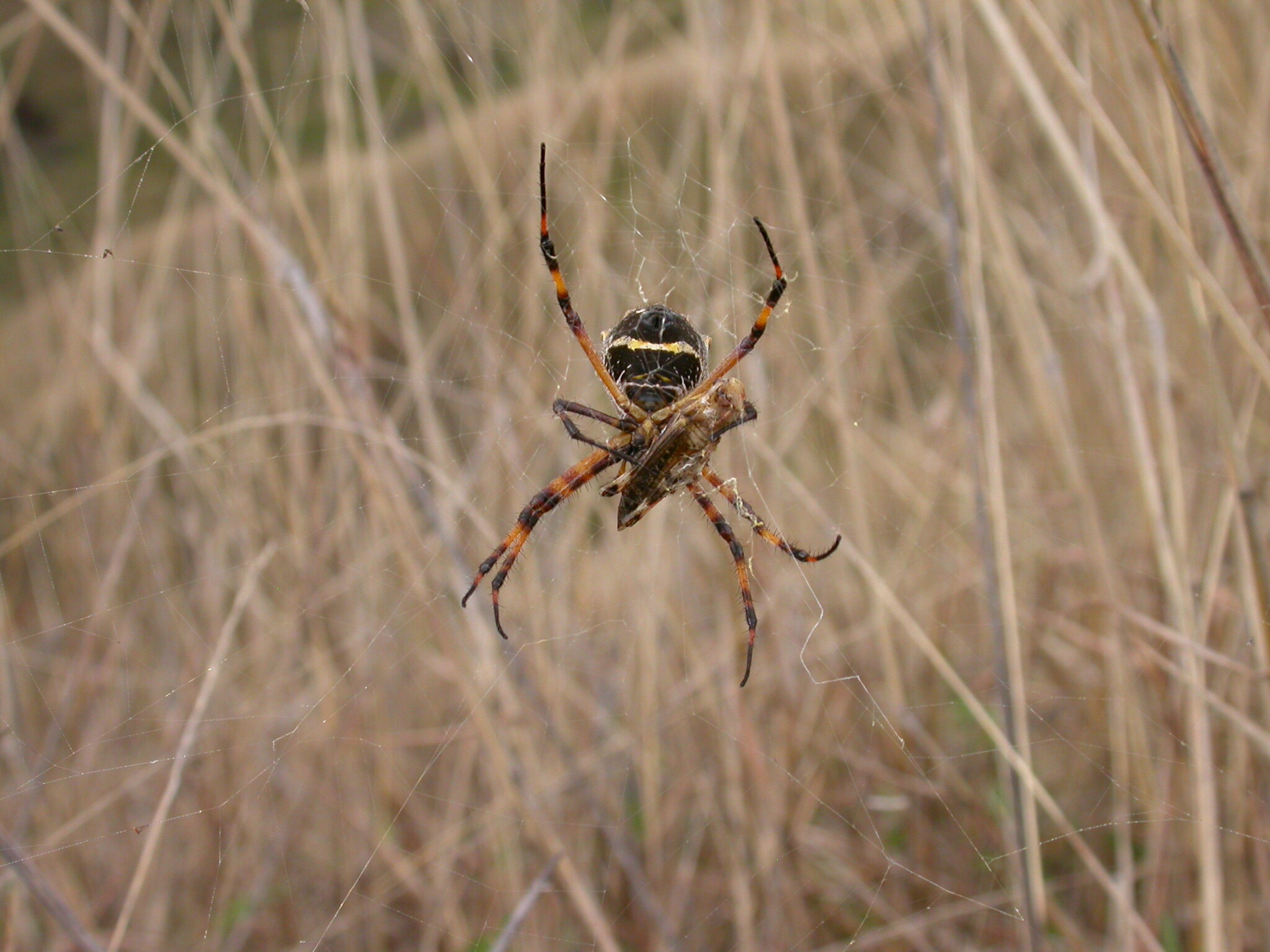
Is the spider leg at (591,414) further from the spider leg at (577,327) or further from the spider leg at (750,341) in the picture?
the spider leg at (750,341)

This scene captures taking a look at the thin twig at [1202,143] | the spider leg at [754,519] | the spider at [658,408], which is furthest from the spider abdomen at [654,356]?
the thin twig at [1202,143]

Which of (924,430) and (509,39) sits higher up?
(509,39)

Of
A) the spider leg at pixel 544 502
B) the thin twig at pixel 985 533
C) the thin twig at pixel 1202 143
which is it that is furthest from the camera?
the spider leg at pixel 544 502

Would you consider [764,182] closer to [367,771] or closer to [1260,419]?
[1260,419]

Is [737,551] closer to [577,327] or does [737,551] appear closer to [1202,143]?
[577,327]

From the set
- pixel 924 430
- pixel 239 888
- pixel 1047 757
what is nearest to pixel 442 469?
pixel 239 888

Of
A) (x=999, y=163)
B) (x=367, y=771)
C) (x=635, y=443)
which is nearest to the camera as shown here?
(x=635, y=443)

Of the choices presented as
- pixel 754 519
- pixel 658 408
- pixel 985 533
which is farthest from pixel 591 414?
pixel 985 533

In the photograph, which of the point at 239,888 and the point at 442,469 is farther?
the point at 239,888
